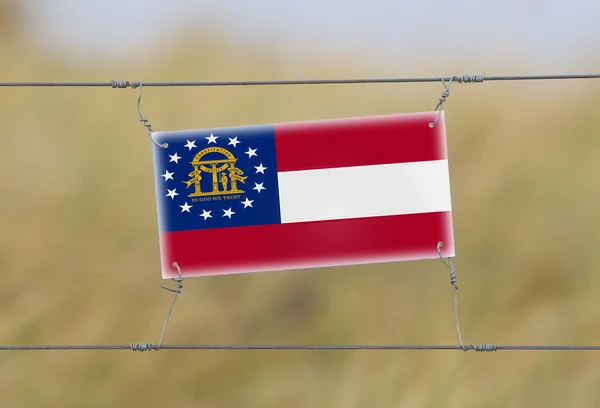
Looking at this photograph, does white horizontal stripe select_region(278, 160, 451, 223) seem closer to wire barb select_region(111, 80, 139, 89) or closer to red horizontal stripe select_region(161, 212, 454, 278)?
red horizontal stripe select_region(161, 212, 454, 278)

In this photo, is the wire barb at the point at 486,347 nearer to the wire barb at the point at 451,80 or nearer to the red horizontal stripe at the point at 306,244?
the red horizontal stripe at the point at 306,244

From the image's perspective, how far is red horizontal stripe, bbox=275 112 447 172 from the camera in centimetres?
457

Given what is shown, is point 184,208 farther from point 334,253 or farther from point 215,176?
point 334,253

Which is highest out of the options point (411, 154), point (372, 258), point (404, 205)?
point (411, 154)

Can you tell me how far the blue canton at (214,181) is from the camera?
454cm

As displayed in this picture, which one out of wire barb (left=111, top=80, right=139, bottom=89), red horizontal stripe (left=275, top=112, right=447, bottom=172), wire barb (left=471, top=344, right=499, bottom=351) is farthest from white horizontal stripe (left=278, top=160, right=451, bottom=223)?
wire barb (left=111, top=80, right=139, bottom=89)

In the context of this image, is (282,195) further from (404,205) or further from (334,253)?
(404,205)

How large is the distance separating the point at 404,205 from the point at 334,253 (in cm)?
53

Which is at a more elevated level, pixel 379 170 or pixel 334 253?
pixel 379 170

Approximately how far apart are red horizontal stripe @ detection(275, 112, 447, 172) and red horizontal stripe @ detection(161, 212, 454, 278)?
0.38 metres

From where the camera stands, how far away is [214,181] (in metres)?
4.54

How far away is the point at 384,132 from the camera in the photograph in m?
4.59

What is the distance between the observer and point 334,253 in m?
4.55

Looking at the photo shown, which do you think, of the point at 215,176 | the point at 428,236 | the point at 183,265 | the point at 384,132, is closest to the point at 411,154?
the point at 384,132
